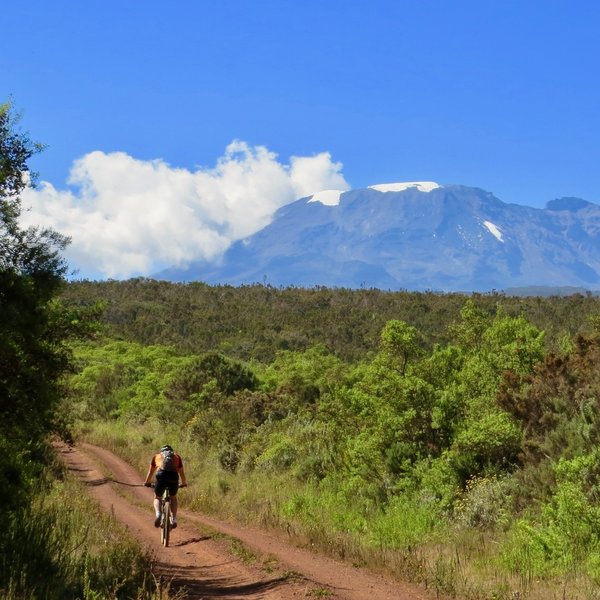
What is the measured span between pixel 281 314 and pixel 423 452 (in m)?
65.9

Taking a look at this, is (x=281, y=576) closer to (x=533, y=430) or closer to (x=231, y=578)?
(x=231, y=578)

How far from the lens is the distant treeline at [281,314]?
62.7 meters

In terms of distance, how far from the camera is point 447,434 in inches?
598

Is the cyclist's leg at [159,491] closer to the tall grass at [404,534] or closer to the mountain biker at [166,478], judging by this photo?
the mountain biker at [166,478]

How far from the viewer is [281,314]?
80875mm

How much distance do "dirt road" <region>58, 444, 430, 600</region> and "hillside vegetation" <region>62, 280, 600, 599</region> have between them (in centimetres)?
46

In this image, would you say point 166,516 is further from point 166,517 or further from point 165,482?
point 165,482

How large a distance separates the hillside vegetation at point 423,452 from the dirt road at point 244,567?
0.46 m

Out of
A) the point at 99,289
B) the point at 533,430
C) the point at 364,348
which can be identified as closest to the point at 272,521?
the point at 533,430

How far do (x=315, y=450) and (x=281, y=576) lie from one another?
10473 mm

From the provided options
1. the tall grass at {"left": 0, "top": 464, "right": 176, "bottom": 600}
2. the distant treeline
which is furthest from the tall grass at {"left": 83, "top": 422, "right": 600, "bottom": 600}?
the distant treeline

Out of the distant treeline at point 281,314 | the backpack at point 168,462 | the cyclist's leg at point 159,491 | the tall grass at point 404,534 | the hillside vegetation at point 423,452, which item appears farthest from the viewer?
the distant treeline at point 281,314

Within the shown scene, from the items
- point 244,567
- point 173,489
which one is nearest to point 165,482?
point 173,489

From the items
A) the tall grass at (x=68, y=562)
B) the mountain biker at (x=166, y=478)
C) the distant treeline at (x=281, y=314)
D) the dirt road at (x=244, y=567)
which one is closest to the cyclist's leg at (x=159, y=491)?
the mountain biker at (x=166, y=478)
